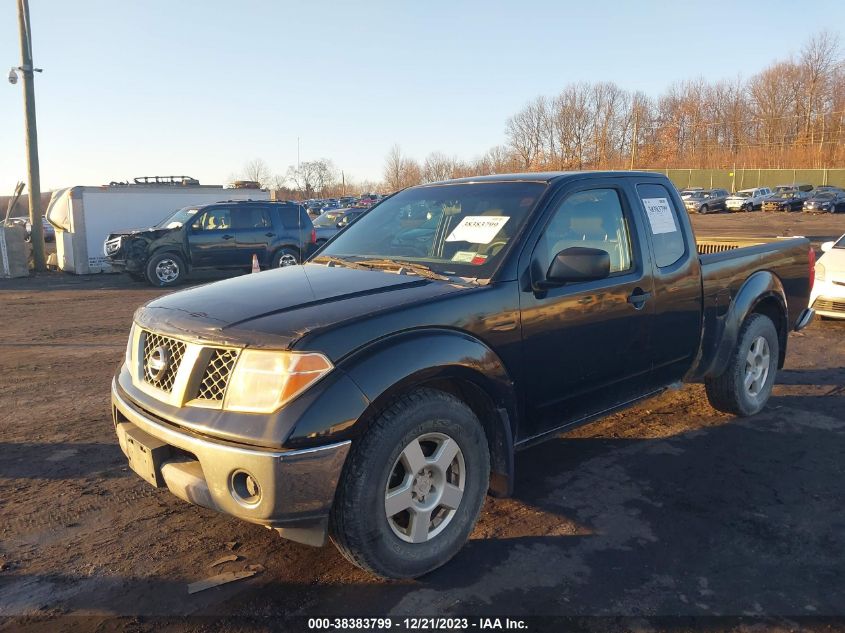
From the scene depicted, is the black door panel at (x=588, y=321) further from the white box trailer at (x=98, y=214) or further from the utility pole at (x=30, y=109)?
the utility pole at (x=30, y=109)

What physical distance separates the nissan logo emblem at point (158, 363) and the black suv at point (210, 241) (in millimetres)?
11361

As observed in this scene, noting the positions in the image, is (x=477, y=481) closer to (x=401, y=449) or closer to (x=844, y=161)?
(x=401, y=449)

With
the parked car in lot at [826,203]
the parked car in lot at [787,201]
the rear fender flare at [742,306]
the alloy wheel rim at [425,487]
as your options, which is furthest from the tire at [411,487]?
the parked car in lot at [787,201]

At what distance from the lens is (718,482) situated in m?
3.99

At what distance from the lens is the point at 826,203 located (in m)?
40.0

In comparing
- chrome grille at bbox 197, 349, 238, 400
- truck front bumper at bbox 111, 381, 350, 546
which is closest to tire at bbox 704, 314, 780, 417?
truck front bumper at bbox 111, 381, 350, 546

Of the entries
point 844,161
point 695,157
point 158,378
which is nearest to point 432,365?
point 158,378

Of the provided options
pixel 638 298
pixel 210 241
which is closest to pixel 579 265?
pixel 638 298

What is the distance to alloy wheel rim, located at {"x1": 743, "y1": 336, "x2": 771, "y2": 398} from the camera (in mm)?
5074

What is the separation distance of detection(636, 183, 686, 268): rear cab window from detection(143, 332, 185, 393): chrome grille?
9.51ft

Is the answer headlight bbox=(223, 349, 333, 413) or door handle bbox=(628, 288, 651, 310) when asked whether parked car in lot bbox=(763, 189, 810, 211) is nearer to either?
door handle bbox=(628, 288, 651, 310)

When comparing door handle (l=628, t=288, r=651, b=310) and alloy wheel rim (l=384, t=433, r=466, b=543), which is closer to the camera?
alloy wheel rim (l=384, t=433, r=466, b=543)

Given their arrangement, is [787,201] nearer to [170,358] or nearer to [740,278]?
[740,278]

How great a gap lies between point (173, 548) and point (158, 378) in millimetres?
950
